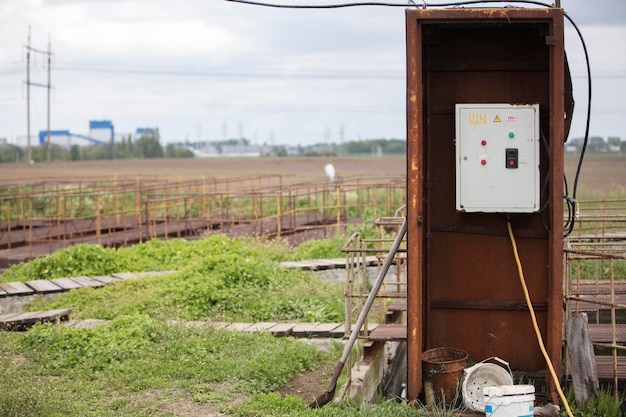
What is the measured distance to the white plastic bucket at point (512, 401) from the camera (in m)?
6.19

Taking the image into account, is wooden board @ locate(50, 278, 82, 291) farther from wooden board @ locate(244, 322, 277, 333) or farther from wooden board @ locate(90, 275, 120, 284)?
wooden board @ locate(244, 322, 277, 333)

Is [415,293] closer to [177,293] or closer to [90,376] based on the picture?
[90,376]

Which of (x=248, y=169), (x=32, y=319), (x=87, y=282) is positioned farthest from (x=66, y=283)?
(x=248, y=169)

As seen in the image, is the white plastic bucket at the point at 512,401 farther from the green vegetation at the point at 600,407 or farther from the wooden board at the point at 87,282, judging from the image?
the wooden board at the point at 87,282

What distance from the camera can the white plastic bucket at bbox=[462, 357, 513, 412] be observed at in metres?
6.61

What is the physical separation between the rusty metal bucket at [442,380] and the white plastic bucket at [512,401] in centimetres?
Answer: 48

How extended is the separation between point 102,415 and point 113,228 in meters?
16.5

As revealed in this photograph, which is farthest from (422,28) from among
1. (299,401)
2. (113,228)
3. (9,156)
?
(9,156)

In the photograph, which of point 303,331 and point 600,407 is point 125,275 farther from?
point 600,407

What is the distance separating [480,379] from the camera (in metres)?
6.75

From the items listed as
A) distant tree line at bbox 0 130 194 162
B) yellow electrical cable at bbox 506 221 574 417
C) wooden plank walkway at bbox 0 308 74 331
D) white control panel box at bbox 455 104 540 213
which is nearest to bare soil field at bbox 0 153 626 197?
distant tree line at bbox 0 130 194 162

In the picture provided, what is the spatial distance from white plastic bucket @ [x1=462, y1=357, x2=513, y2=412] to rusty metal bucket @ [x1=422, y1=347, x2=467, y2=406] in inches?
3.5

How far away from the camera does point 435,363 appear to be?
265 inches

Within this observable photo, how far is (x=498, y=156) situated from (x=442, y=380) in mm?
1976
